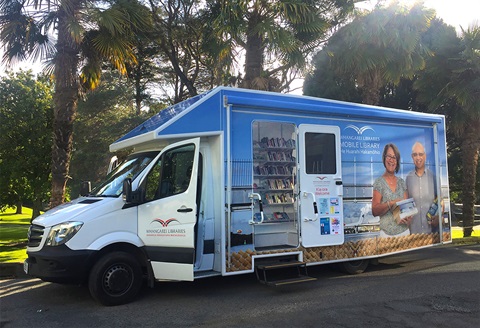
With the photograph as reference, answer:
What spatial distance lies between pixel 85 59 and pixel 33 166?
6.30 metres

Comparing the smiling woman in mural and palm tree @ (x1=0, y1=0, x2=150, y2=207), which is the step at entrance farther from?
palm tree @ (x1=0, y1=0, x2=150, y2=207)

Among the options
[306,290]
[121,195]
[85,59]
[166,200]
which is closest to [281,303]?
[306,290]

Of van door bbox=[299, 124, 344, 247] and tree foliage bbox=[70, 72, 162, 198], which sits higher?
tree foliage bbox=[70, 72, 162, 198]

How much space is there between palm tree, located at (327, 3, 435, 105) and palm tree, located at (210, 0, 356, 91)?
2.39 feet

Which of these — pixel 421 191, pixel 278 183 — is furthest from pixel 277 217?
pixel 421 191

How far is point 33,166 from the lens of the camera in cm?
1530

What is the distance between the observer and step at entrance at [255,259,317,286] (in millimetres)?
6441

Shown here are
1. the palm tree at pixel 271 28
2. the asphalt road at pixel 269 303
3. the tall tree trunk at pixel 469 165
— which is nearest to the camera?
the asphalt road at pixel 269 303

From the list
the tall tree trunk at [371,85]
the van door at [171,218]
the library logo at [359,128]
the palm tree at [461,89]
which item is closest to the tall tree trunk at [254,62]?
the tall tree trunk at [371,85]

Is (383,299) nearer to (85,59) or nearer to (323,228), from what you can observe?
(323,228)

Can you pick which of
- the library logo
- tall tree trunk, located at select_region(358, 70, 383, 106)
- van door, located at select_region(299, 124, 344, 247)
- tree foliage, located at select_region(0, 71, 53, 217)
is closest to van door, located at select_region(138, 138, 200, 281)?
van door, located at select_region(299, 124, 344, 247)

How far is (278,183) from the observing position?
734 cm

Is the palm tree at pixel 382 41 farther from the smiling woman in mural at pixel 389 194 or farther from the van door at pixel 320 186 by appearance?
the van door at pixel 320 186

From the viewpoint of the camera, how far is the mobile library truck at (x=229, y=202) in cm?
582
